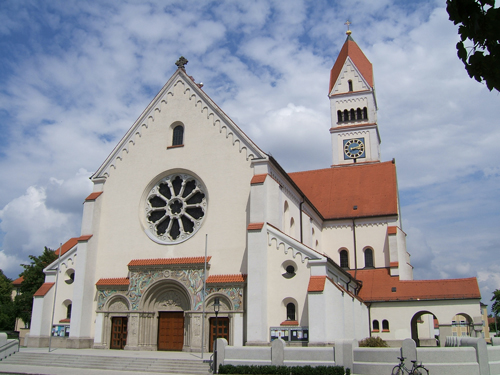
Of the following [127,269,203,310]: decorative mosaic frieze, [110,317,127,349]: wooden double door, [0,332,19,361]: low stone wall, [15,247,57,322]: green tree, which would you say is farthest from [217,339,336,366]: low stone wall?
[15,247,57,322]: green tree

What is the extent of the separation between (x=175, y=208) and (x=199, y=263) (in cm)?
459

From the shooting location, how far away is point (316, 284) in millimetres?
23625

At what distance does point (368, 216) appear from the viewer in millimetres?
40312

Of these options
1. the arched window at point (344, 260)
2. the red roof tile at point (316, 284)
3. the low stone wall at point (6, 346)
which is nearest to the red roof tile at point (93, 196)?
the low stone wall at point (6, 346)

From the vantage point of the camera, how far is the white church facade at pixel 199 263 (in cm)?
2461

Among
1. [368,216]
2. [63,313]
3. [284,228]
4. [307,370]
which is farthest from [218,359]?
[368,216]

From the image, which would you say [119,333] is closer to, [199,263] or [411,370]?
[199,263]

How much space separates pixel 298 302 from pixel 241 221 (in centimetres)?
555

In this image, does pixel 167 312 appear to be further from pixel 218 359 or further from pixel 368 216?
pixel 368 216

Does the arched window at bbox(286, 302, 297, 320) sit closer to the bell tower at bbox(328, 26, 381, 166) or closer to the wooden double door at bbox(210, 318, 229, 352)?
the wooden double door at bbox(210, 318, 229, 352)

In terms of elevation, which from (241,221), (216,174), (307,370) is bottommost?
(307,370)

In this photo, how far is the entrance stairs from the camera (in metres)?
20.9

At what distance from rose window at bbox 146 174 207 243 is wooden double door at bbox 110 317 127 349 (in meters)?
5.35

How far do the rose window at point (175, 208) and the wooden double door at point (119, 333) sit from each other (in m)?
5.35
